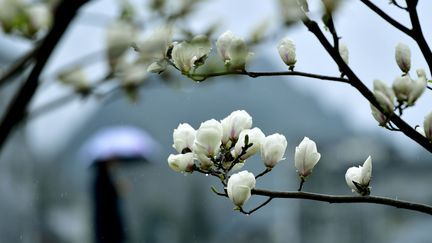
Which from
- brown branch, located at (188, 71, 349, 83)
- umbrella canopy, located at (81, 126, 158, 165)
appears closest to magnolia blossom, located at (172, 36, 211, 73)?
brown branch, located at (188, 71, 349, 83)

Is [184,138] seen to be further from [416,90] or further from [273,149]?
[416,90]

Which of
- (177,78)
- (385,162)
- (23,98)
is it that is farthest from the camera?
(385,162)

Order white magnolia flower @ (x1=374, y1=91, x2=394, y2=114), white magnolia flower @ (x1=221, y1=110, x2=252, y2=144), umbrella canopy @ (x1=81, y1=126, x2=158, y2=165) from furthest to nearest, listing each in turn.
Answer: umbrella canopy @ (x1=81, y1=126, x2=158, y2=165), white magnolia flower @ (x1=221, y1=110, x2=252, y2=144), white magnolia flower @ (x1=374, y1=91, x2=394, y2=114)

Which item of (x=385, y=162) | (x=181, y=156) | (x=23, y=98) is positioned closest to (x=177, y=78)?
(x=23, y=98)

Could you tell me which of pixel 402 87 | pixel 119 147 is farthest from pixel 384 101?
pixel 119 147

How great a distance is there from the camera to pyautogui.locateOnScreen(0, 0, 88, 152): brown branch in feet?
2.76

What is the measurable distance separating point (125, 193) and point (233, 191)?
3580 millimetres

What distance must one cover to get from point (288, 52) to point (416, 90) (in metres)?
0.12

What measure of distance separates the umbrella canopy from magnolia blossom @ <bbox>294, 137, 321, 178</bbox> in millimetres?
3604

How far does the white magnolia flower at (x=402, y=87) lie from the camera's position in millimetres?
647

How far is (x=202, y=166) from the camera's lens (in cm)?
73

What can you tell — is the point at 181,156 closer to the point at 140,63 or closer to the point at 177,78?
the point at 140,63

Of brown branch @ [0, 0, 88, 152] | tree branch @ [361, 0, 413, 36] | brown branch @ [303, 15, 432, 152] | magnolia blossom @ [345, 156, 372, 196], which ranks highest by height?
tree branch @ [361, 0, 413, 36]

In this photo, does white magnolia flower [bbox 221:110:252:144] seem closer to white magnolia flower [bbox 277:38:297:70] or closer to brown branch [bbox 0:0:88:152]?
white magnolia flower [bbox 277:38:297:70]
